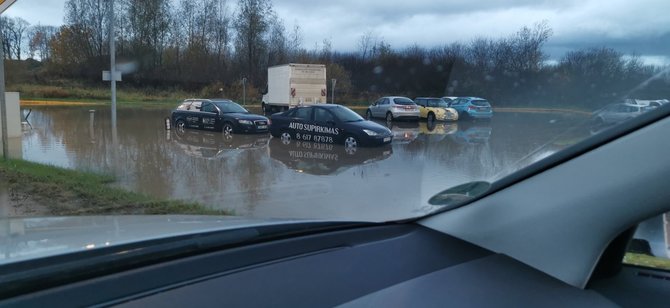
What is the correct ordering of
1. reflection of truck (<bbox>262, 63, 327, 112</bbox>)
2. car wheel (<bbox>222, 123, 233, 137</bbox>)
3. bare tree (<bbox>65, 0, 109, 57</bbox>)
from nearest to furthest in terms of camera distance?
bare tree (<bbox>65, 0, 109, 57</bbox>), reflection of truck (<bbox>262, 63, 327, 112</bbox>), car wheel (<bbox>222, 123, 233, 137</bbox>)

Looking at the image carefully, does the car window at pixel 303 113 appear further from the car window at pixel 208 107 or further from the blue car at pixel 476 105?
the blue car at pixel 476 105

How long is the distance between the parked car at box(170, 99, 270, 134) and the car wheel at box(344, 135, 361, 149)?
426cm

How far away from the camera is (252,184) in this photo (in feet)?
30.1

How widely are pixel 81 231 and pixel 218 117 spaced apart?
55.0ft

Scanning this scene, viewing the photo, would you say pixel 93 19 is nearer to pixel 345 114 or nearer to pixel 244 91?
pixel 244 91

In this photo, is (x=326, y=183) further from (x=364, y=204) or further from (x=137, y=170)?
(x=137, y=170)

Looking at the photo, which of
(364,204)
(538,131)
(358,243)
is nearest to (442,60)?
(538,131)

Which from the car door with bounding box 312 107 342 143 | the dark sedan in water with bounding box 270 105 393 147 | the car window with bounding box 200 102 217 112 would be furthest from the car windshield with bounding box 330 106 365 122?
the car window with bounding box 200 102 217 112

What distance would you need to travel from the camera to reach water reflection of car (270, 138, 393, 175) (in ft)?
36.6

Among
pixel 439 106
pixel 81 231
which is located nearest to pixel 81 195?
pixel 439 106

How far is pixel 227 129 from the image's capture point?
1855 cm

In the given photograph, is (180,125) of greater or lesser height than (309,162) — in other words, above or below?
above

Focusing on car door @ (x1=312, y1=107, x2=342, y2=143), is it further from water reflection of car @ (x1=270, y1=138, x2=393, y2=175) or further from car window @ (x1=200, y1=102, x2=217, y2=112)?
car window @ (x1=200, y1=102, x2=217, y2=112)

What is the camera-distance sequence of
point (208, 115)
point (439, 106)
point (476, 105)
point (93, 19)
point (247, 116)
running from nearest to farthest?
point (476, 105), point (439, 106), point (93, 19), point (247, 116), point (208, 115)
